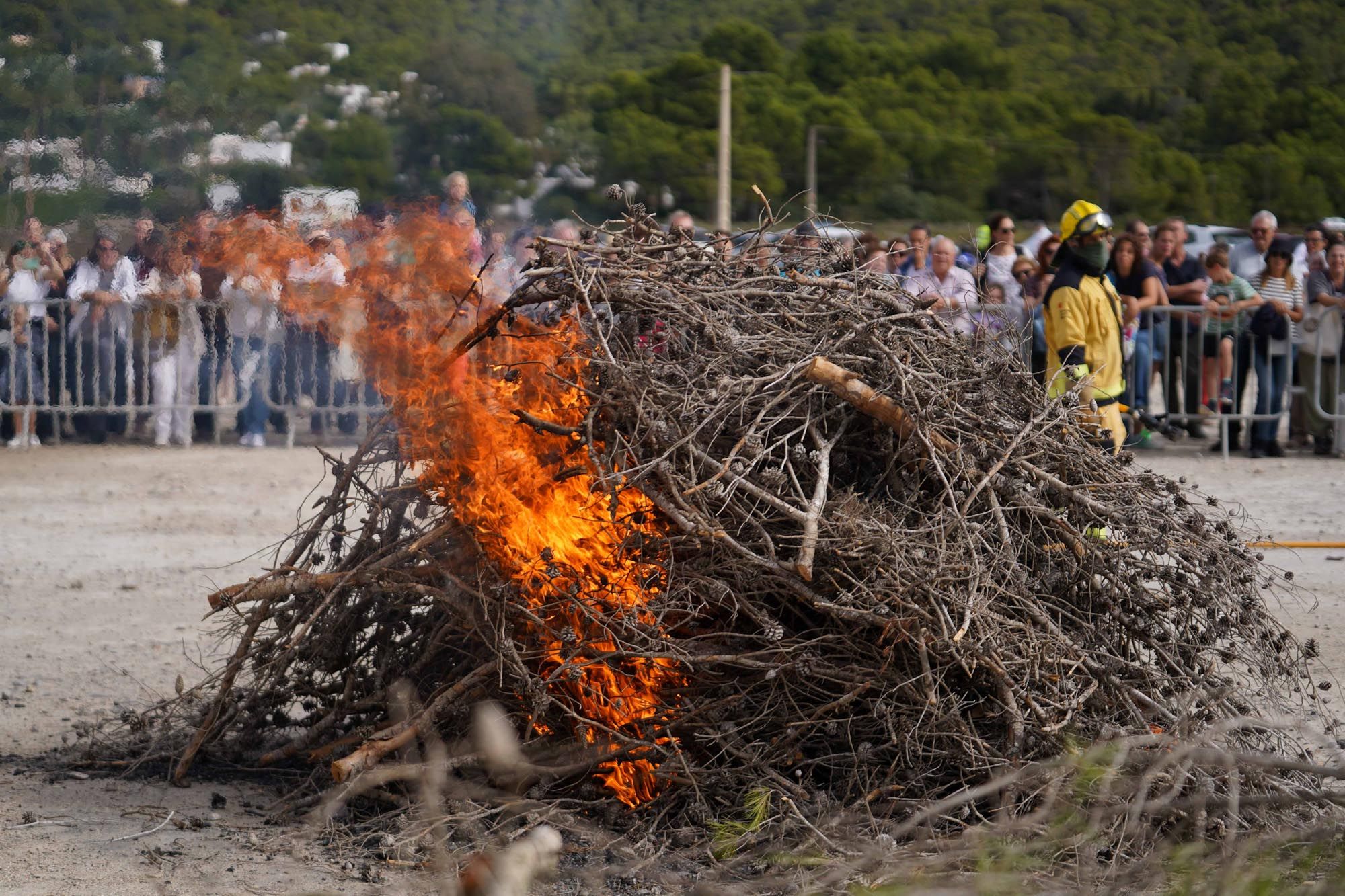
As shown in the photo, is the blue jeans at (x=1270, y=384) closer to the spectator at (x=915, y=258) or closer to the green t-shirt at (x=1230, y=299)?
the green t-shirt at (x=1230, y=299)

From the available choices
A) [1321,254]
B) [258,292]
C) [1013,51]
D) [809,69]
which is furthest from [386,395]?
[1013,51]

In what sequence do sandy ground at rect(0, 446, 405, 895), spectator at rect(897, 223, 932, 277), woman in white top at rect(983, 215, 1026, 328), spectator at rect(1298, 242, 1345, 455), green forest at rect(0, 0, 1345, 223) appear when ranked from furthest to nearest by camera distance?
spectator at rect(1298, 242, 1345, 455) → woman in white top at rect(983, 215, 1026, 328) → green forest at rect(0, 0, 1345, 223) → spectator at rect(897, 223, 932, 277) → sandy ground at rect(0, 446, 405, 895)

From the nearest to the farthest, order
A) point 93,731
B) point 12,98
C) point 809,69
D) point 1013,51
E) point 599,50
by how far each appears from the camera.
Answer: point 93,731 < point 12,98 < point 599,50 < point 809,69 < point 1013,51

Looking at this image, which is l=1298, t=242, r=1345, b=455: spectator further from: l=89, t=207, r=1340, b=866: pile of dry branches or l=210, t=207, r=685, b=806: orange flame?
l=210, t=207, r=685, b=806: orange flame

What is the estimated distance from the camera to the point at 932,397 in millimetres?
4469

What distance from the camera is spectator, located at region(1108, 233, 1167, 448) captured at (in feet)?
39.7

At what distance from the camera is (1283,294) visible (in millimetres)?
13047

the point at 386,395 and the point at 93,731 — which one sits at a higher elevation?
the point at 386,395

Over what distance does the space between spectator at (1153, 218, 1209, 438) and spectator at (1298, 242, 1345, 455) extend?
3.18ft

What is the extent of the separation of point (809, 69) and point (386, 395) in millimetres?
56942

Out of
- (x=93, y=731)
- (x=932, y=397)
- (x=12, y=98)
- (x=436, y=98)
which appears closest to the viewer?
(x=932, y=397)

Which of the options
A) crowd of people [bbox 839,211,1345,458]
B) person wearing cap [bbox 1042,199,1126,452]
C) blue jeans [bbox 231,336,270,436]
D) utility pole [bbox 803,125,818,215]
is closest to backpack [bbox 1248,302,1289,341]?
crowd of people [bbox 839,211,1345,458]

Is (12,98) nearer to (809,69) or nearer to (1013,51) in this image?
(809,69)

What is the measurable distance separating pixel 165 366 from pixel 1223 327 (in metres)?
10.0
